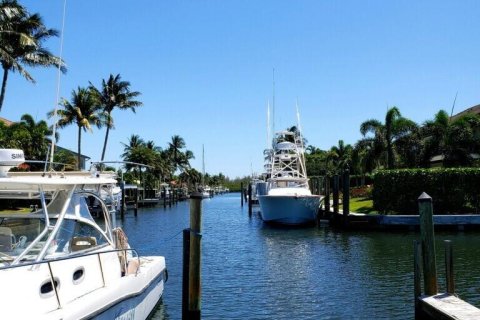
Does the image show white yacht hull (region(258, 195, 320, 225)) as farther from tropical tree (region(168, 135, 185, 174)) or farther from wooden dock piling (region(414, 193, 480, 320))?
tropical tree (region(168, 135, 185, 174))

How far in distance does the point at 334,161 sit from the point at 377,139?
143 feet

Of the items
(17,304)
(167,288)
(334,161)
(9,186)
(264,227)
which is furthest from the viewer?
(334,161)

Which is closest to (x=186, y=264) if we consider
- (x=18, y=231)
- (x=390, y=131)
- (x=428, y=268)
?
(x=18, y=231)

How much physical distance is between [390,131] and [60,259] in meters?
48.3

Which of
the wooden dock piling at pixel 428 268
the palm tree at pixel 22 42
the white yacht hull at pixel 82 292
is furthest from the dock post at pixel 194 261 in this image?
the palm tree at pixel 22 42

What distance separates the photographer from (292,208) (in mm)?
37906

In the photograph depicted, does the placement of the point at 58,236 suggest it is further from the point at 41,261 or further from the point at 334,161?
the point at 334,161

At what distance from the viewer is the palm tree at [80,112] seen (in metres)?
54.9

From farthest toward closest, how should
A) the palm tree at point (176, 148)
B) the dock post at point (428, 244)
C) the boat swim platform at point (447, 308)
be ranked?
the palm tree at point (176, 148)
the dock post at point (428, 244)
the boat swim platform at point (447, 308)

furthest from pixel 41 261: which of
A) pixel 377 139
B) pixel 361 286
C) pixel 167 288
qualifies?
pixel 377 139

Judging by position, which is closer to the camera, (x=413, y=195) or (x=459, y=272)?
(x=459, y=272)

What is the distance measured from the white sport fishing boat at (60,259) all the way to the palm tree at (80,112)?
46.3m

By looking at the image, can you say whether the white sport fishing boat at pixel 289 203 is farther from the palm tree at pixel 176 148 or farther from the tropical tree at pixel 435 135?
the palm tree at pixel 176 148

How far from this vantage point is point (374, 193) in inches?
1460
